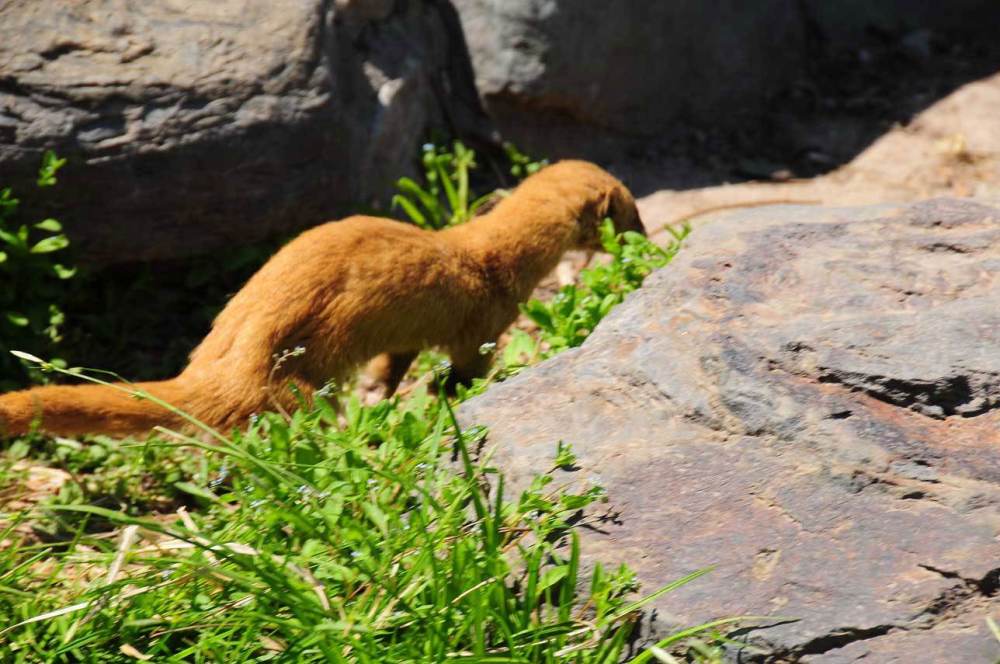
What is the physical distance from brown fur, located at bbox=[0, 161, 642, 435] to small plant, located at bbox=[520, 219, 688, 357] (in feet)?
1.43

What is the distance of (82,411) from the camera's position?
346 cm

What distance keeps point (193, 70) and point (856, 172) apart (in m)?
3.82

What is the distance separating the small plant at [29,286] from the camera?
4340mm

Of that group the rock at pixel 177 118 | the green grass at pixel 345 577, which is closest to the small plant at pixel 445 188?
the rock at pixel 177 118

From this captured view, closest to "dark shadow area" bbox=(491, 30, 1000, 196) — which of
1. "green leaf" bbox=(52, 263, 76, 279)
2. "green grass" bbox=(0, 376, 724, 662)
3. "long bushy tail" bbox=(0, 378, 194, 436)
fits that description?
"green leaf" bbox=(52, 263, 76, 279)

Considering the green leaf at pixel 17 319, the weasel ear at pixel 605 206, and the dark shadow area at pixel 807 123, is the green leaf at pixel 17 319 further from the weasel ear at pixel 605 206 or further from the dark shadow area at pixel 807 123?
the dark shadow area at pixel 807 123

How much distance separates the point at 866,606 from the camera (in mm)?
2586

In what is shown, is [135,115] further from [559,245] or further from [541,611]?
[541,611]

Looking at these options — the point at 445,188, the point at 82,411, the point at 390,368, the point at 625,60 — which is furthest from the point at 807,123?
the point at 82,411

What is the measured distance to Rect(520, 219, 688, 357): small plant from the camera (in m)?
3.96

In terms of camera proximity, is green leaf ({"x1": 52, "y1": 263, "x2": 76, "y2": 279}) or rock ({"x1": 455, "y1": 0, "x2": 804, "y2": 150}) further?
rock ({"x1": 455, "y1": 0, "x2": 804, "y2": 150})

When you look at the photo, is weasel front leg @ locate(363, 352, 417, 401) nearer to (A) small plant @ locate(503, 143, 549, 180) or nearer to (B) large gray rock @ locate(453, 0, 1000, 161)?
(A) small plant @ locate(503, 143, 549, 180)

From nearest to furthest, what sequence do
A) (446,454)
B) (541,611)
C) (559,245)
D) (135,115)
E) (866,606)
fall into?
(866,606) < (541,611) < (446,454) < (135,115) < (559,245)

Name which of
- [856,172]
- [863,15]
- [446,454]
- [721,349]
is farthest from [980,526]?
[863,15]
